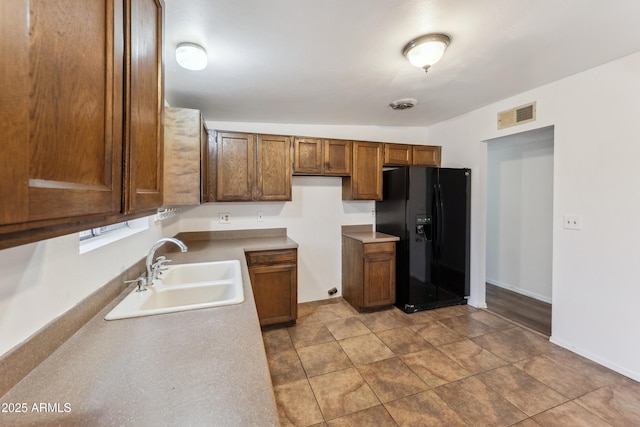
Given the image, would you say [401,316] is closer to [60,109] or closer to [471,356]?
[471,356]

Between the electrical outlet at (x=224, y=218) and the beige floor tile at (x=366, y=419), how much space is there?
2210mm

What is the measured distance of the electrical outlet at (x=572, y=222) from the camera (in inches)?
86.4

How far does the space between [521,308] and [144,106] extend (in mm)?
4124

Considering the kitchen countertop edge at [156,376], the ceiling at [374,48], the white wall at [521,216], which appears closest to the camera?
the kitchen countertop edge at [156,376]

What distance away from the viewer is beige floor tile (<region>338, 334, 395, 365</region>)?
2.19 meters

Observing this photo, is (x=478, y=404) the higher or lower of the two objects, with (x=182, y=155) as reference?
lower

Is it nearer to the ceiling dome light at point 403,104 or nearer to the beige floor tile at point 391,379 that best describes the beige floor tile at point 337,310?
the beige floor tile at point 391,379

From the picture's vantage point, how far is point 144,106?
795 mm

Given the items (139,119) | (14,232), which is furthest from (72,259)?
(14,232)

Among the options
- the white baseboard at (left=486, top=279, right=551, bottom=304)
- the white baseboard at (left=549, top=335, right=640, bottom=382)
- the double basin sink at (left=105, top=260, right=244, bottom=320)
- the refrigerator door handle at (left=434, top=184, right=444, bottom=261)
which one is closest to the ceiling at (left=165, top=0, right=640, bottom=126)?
the refrigerator door handle at (left=434, top=184, right=444, bottom=261)

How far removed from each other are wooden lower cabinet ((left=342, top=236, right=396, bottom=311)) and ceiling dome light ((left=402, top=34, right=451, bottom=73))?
6.11 feet

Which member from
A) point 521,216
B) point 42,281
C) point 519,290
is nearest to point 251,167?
point 42,281

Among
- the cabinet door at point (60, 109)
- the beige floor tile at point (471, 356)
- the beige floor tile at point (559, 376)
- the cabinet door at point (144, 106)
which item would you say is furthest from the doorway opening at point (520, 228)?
the cabinet door at point (60, 109)

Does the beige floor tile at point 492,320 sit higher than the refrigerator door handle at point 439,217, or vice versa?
the refrigerator door handle at point 439,217
